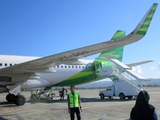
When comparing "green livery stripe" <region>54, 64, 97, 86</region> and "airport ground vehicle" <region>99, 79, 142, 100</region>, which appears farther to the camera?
"green livery stripe" <region>54, 64, 97, 86</region>

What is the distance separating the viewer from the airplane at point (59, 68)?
8016 millimetres

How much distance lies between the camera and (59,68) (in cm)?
1730

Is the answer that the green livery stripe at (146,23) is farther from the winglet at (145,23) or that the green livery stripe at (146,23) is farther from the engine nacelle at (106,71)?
the engine nacelle at (106,71)

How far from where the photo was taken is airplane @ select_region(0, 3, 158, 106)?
802 cm

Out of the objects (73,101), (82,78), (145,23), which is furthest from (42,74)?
(145,23)

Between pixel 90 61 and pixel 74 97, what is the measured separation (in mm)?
12554

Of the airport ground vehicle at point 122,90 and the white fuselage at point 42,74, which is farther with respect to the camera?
the airport ground vehicle at point 122,90

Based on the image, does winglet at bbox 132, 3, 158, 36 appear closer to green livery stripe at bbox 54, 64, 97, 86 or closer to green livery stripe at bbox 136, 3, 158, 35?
green livery stripe at bbox 136, 3, 158, 35

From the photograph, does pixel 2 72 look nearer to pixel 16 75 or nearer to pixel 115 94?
pixel 16 75

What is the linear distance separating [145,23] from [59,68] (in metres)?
10.7

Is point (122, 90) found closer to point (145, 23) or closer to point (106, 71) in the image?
point (106, 71)

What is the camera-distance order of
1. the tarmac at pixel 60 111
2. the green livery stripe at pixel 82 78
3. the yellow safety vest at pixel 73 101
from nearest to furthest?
the yellow safety vest at pixel 73 101 < the tarmac at pixel 60 111 < the green livery stripe at pixel 82 78

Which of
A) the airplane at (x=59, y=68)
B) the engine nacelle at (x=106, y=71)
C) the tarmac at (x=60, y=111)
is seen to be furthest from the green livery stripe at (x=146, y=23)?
the engine nacelle at (x=106, y=71)

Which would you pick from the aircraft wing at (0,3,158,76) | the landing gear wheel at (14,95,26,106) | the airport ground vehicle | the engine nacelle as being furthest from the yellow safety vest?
the engine nacelle
